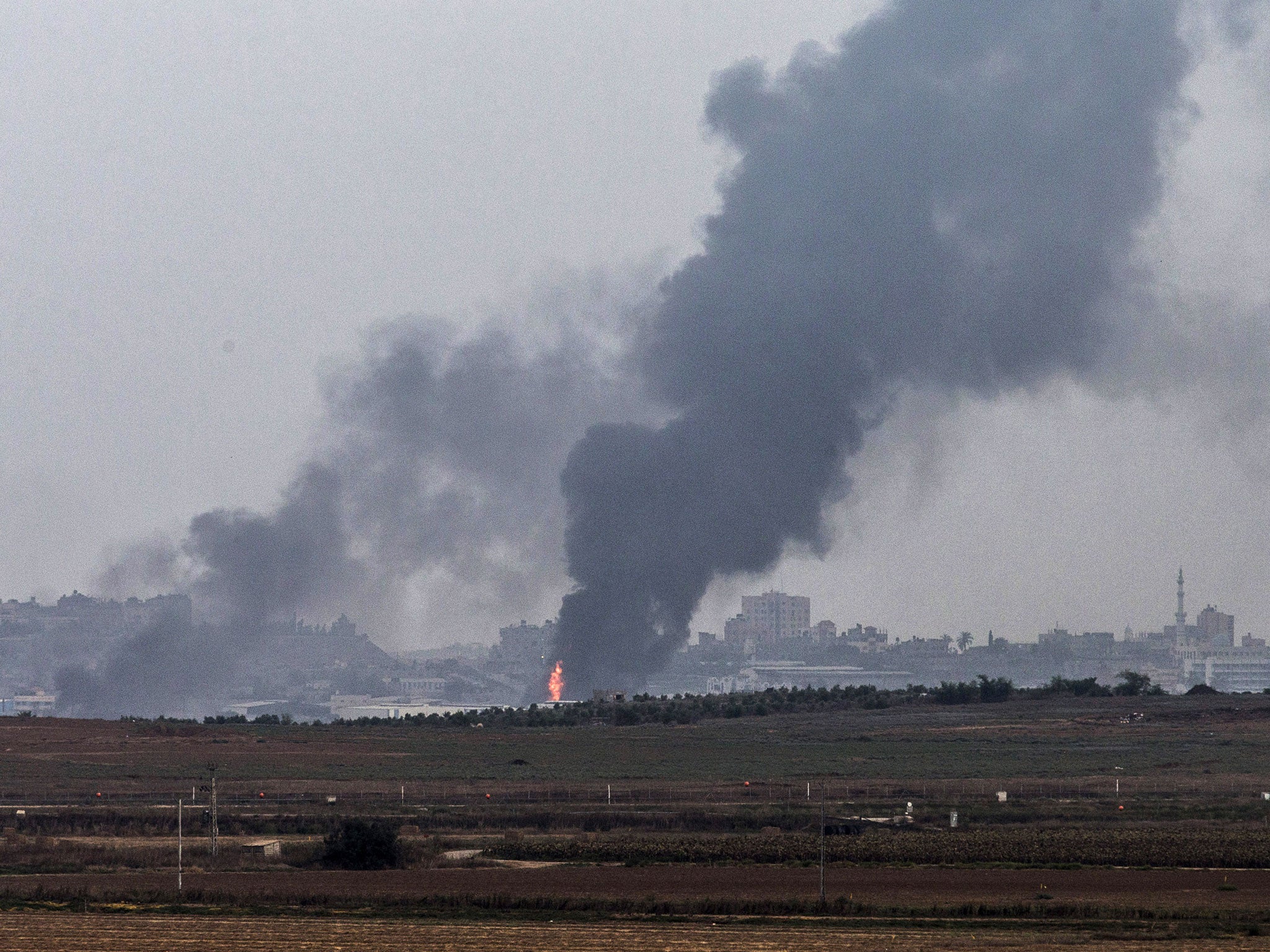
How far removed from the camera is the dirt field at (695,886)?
37531mm

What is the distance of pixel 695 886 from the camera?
40500mm

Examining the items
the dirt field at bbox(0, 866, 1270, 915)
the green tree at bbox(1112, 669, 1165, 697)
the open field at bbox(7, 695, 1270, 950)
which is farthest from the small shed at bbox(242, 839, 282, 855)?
the green tree at bbox(1112, 669, 1165, 697)

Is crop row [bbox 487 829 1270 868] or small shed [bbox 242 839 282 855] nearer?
crop row [bbox 487 829 1270 868]

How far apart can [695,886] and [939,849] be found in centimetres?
969

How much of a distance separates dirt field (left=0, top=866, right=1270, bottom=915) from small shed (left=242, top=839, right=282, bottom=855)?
311 cm

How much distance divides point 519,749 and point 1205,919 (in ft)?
222

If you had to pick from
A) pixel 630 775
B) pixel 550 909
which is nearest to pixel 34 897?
pixel 550 909

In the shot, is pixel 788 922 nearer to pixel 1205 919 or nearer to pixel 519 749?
pixel 1205 919

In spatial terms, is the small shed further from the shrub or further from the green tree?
the green tree

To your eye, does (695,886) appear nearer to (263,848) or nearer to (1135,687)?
(263,848)

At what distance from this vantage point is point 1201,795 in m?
64.7

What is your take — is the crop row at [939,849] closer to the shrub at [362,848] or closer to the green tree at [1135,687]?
the shrub at [362,848]

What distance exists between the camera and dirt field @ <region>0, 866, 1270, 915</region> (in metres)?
37.5

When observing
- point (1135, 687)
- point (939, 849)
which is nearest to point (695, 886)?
point (939, 849)
